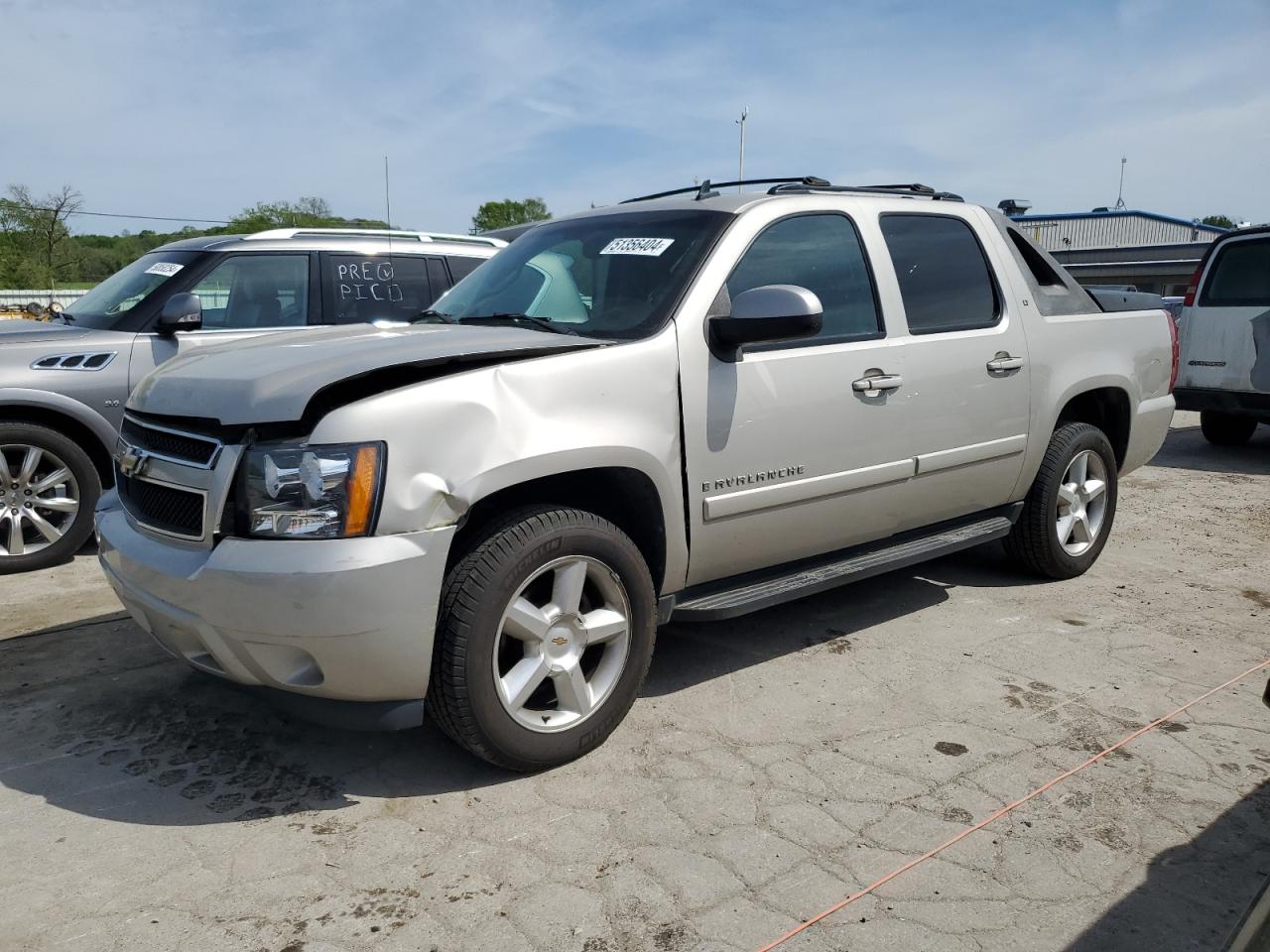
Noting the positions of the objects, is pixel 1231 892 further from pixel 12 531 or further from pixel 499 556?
pixel 12 531

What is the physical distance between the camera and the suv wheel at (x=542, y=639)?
9.34 feet

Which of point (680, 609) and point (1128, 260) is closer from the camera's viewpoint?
point (680, 609)

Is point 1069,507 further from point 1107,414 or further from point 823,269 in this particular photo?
point 823,269

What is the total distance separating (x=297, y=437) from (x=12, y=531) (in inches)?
138

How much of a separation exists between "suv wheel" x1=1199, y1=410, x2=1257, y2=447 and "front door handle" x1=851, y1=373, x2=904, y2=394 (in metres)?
7.38

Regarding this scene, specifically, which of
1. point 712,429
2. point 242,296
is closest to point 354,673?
point 712,429

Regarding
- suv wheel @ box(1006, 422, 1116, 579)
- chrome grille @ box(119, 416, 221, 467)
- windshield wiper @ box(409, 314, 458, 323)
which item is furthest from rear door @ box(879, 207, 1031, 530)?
chrome grille @ box(119, 416, 221, 467)

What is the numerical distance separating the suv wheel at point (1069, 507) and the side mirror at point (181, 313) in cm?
447

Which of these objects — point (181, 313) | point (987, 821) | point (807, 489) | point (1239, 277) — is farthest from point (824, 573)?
point (1239, 277)

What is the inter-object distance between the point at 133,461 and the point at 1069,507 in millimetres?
4220

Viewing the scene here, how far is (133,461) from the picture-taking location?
3.18 m

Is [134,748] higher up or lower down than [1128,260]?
lower down

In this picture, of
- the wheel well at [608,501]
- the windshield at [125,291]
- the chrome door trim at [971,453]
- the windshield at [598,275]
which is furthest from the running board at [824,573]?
the windshield at [125,291]

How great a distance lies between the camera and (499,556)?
2873 mm
